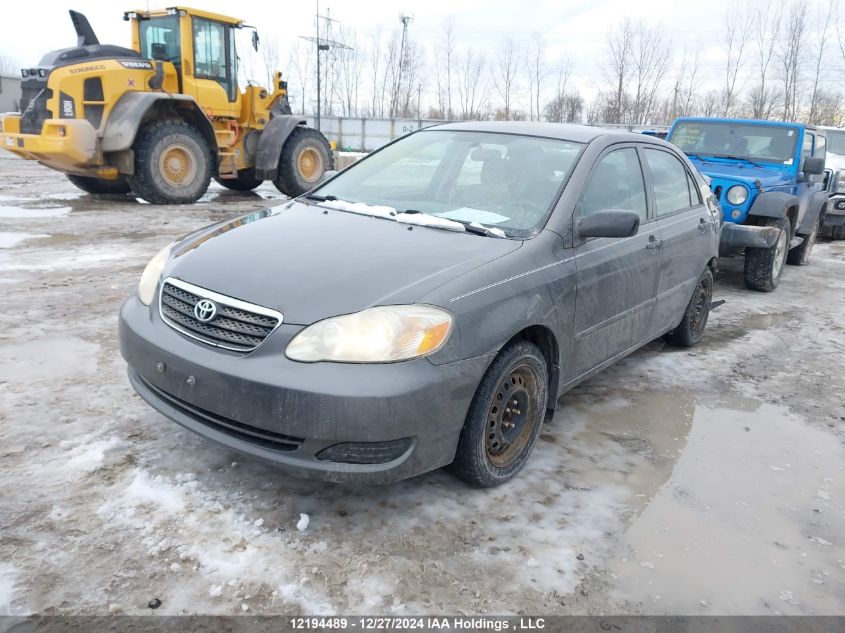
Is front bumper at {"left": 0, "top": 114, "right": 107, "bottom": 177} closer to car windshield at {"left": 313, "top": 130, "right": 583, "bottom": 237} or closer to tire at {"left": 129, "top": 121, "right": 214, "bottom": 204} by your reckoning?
tire at {"left": 129, "top": 121, "right": 214, "bottom": 204}

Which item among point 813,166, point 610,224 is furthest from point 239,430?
point 813,166

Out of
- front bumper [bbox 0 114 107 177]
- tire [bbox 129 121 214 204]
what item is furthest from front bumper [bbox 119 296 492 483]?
tire [bbox 129 121 214 204]

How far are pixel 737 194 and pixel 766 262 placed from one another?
31.5 inches

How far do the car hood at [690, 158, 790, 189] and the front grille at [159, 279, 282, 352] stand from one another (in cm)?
625

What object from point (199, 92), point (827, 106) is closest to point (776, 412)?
point (199, 92)

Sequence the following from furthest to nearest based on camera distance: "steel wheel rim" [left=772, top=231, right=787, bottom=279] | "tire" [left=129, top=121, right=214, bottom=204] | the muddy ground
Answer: "tire" [left=129, top=121, right=214, bottom=204] → "steel wheel rim" [left=772, top=231, right=787, bottom=279] → the muddy ground

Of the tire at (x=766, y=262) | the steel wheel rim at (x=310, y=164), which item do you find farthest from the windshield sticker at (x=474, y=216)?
the steel wheel rim at (x=310, y=164)

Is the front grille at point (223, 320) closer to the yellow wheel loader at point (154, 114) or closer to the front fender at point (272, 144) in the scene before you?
the yellow wheel loader at point (154, 114)

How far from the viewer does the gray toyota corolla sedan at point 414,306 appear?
2.45m

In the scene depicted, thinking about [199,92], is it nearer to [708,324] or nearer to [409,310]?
[708,324]

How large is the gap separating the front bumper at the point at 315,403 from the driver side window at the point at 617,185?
1352 mm

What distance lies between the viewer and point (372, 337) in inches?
96.8

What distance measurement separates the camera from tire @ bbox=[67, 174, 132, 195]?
12.3 meters

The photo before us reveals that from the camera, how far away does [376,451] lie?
2488 millimetres
